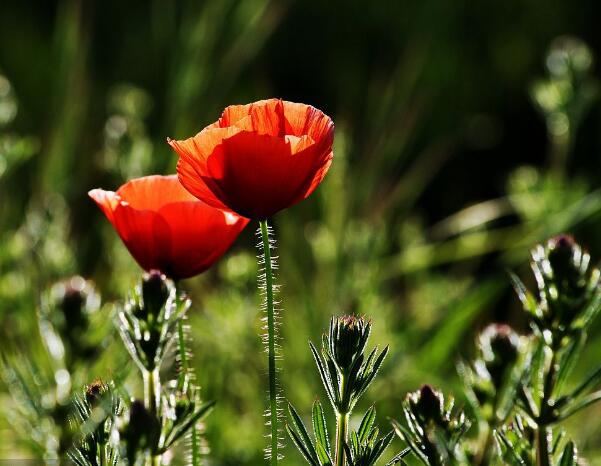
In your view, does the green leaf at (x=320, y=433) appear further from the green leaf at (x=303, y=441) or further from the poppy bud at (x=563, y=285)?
the poppy bud at (x=563, y=285)

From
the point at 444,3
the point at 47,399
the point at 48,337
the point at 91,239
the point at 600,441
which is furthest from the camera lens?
the point at 444,3

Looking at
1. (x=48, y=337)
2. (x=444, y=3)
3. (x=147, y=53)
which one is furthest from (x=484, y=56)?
(x=48, y=337)

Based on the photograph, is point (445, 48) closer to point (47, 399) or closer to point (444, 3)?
point (444, 3)

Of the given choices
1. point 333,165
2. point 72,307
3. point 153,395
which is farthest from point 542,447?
point 333,165

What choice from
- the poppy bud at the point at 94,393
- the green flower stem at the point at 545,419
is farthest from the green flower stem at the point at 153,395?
the green flower stem at the point at 545,419

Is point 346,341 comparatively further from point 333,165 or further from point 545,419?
point 333,165

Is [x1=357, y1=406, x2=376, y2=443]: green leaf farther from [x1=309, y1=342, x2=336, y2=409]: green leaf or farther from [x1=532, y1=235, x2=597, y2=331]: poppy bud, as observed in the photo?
[x1=532, y1=235, x2=597, y2=331]: poppy bud

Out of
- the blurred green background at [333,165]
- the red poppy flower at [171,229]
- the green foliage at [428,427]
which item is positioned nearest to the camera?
the green foliage at [428,427]

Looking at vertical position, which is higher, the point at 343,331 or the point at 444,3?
the point at 444,3
